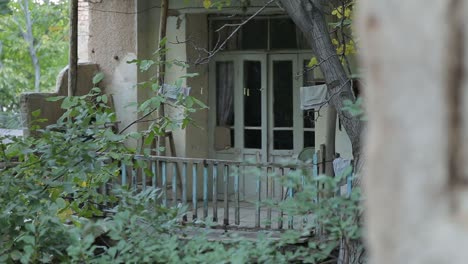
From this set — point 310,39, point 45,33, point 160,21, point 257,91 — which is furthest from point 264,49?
point 45,33

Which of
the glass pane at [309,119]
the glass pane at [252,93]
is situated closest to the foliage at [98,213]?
the glass pane at [309,119]

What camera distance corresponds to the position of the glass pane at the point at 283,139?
40.8ft

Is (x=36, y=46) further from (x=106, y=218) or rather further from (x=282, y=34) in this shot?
(x=106, y=218)

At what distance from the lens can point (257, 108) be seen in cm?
1261

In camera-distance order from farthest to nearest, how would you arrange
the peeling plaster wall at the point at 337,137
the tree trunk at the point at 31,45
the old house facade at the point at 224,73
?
the tree trunk at the point at 31,45 < the old house facade at the point at 224,73 < the peeling plaster wall at the point at 337,137

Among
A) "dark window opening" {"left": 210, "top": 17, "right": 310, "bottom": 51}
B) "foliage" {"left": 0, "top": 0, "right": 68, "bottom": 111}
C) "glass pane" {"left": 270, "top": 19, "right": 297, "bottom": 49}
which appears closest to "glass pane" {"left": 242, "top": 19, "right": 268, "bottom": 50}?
"dark window opening" {"left": 210, "top": 17, "right": 310, "bottom": 51}

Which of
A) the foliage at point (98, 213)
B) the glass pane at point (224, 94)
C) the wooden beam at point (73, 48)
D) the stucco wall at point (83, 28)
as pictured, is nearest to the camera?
the foliage at point (98, 213)

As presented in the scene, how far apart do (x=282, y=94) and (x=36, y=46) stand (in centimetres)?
1708

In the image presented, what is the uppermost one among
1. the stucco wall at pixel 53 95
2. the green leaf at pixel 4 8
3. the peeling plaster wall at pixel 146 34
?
the peeling plaster wall at pixel 146 34

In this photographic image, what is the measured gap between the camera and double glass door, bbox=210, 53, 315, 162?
12.3 metres

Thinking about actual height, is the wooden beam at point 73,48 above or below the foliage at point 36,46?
below

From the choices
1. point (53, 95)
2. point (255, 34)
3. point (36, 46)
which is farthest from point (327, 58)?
point (36, 46)

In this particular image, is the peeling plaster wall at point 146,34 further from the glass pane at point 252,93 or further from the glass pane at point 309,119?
the glass pane at point 309,119

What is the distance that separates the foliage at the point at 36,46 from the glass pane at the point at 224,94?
46.3 feet
